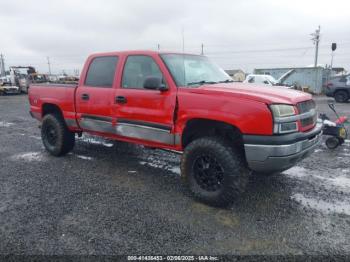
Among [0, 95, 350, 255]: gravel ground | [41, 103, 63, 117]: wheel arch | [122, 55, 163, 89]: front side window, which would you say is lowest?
[0, 95, 350, 255]: gravel ground

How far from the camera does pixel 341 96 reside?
1697 cm

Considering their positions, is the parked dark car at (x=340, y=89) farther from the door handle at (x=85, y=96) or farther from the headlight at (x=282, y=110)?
the door handle at (x=85, y=96)

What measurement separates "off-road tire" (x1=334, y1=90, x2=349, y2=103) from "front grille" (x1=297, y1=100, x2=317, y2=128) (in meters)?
15.1

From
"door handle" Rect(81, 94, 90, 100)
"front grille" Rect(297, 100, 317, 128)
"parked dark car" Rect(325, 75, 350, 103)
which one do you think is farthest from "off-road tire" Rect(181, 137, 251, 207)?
"parked dark car" Rect(325, 75, 350, 103)

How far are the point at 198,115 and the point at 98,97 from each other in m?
2.00

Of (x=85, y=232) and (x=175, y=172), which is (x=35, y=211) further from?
(x=175, y=172)

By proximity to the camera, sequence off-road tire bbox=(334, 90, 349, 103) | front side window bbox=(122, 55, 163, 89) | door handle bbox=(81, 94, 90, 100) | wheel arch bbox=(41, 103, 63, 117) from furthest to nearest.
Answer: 1. off-road tire bbox=(334, 90, 349, 103)
2. wheel arch bbox=(41, 103, 63, 117)
3. door handle bbox=(81, 94, 90, 100)
4. front side window bbox=(122, 55, 163, 89)

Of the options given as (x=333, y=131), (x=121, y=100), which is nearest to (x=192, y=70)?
(x=121, y=100)

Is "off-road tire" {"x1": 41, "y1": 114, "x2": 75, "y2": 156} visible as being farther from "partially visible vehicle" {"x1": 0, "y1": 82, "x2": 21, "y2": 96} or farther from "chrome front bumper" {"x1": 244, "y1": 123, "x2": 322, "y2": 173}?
"partially visible vehicle" {"x1": 0, "y1": 82, "x2": 21, "y2": 96}

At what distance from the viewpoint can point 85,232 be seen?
313 cm

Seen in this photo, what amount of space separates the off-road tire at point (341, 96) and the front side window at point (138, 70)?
1592 centimetres

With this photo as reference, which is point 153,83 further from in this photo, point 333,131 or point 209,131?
point 333,131

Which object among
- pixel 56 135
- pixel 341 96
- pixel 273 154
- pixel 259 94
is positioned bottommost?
pixel 341 96

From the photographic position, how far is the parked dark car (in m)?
16.7
